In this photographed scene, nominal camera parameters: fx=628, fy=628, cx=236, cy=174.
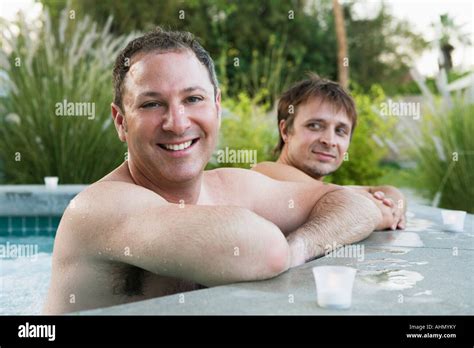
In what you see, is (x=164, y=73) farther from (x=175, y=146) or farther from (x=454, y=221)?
(x=454, y=221)

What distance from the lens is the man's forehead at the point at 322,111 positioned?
387 centimetres

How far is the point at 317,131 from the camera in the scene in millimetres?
3906

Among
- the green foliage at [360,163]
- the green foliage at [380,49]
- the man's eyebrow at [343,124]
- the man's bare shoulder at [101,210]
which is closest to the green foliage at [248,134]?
the green foliage at [360,163]

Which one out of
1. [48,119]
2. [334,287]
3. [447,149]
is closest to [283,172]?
[334,287]

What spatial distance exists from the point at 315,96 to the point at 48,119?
→ 13.2ft

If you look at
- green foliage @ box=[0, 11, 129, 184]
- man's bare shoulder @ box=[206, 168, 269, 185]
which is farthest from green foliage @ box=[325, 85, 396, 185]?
man's bare shoulder @ box=[206, 168, 269, 185]

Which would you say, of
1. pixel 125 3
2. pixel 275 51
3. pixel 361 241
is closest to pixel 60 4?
pixel 125 3

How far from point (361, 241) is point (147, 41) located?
140 centimetres

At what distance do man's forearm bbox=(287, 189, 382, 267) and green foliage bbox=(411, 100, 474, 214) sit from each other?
13.8 feet

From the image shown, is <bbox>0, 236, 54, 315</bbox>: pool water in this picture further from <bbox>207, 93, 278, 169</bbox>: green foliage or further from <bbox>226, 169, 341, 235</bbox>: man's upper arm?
<bbox>207, 93, 278, 169</bbox>: green foliage

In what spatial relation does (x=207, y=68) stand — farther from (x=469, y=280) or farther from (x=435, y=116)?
(x=435, y=116)

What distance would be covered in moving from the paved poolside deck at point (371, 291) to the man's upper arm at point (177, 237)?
8cm

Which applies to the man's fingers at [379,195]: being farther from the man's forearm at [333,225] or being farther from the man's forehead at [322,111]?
the man's forehead at [322,111]

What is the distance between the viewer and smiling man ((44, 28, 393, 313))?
1942 millimetres
